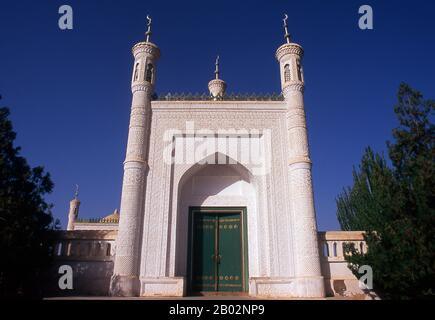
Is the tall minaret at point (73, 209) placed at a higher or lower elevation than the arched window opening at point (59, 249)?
higher

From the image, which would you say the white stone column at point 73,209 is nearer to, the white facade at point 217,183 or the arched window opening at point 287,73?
the white facade at point 217,183

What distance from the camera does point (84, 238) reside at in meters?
8.95

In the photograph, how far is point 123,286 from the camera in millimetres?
8078

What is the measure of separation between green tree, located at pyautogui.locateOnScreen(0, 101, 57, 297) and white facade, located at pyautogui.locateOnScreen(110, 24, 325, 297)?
188cm

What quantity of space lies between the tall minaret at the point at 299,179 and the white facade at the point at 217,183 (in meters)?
0.03

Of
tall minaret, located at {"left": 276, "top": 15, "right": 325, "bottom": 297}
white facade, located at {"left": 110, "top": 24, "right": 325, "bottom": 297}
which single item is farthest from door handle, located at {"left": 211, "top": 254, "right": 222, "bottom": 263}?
tall minaret, located at {"left": 276, "top": 15, "right": 325, "bottom": 297}

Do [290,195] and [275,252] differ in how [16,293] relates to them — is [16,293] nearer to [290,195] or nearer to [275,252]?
[275,252]

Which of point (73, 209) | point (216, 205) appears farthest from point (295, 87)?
point (73, 209)

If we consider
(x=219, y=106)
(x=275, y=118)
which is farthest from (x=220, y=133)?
(x=275, y=118)

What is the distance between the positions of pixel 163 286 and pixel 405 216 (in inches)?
237

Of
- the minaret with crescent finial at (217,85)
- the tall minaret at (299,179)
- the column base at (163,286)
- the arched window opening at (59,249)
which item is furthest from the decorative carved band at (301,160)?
the arched window opening at (59,249)

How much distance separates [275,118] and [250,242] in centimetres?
390

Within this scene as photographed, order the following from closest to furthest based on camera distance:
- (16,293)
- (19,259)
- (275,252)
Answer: (19,259) < (16,293) < (275,252)

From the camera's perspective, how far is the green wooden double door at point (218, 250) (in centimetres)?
928
